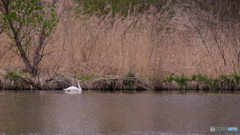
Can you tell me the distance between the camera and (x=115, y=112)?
7.49m

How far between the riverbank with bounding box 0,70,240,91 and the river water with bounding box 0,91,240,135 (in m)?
0.71

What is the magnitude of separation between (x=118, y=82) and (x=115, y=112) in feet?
11.9

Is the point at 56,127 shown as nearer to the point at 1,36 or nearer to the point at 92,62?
the point at 92,62

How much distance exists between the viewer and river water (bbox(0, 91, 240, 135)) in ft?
20.2

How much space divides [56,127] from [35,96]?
3293mm

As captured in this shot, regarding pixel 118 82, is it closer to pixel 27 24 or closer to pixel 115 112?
pixel 27 24

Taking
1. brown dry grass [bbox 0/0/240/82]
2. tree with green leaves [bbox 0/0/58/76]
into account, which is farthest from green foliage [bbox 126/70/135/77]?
tree with green leaves [bbox 0/0/58/76]

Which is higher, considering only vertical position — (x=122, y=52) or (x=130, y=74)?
(x=122, y=52)

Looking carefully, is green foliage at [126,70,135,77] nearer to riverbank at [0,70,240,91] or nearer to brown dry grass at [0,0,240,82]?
riverbank at [0,70,240,91]

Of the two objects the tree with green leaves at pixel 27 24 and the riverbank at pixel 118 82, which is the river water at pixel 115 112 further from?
the tree with green leaves at pixel 27 24

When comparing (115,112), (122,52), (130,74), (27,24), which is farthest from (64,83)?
(115,112)

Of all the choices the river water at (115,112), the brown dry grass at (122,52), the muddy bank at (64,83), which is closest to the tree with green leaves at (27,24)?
the brown dry grass at (122,52)

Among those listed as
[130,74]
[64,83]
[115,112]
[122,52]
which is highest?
[122,52]

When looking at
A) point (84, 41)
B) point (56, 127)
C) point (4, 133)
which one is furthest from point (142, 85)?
point (4, 133)
